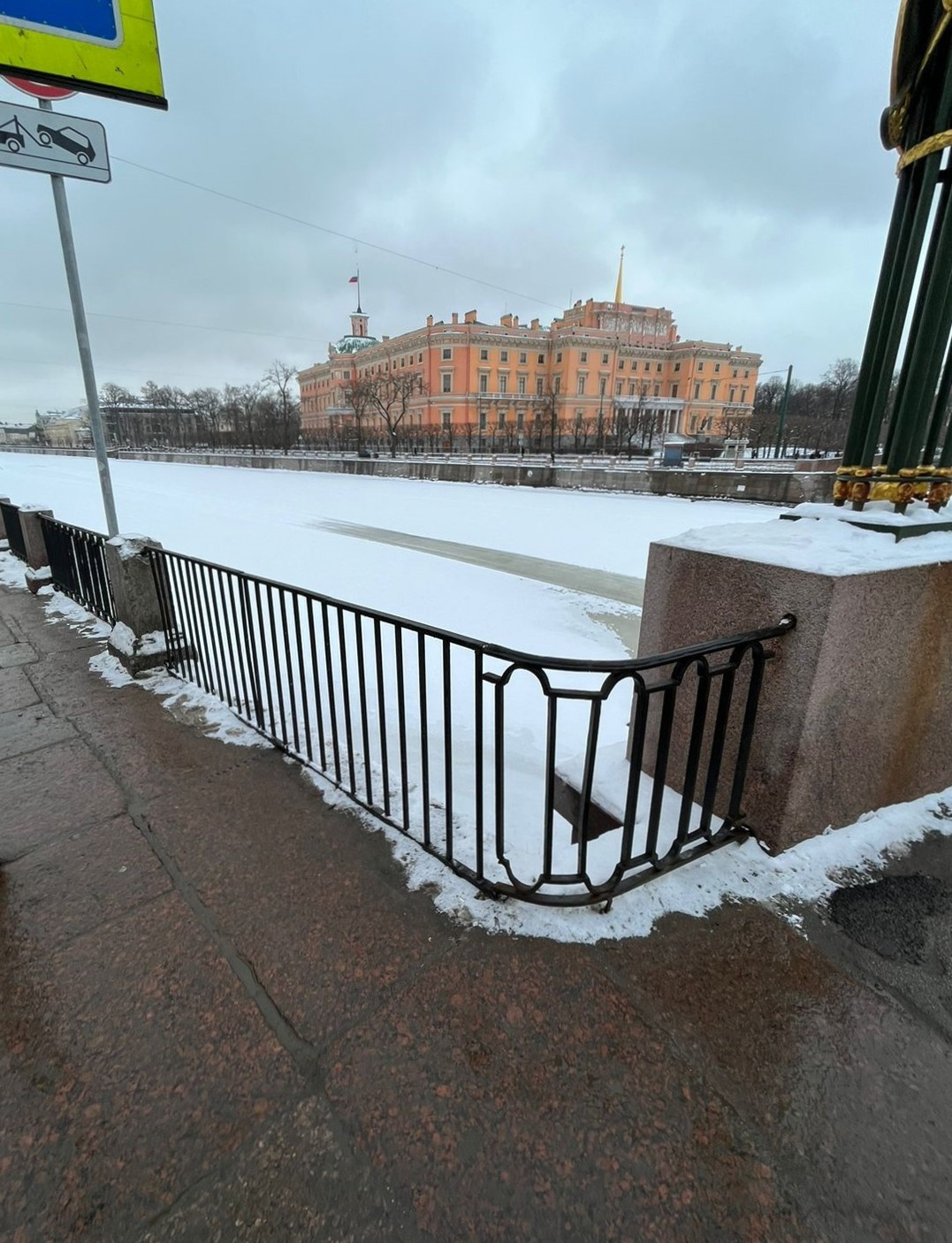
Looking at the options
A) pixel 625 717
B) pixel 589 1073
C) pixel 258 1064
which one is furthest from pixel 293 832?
pixel 625 717

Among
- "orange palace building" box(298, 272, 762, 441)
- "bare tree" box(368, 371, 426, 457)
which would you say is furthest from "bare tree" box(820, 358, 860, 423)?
"bare tree" box(368, 371, 426, 457)

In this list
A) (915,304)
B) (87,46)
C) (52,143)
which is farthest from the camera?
(52,143)

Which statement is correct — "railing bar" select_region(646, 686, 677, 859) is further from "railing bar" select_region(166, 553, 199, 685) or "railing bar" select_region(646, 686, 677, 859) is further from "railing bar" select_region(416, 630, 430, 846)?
"railing bar" select_region(166, 553, 199, 685)

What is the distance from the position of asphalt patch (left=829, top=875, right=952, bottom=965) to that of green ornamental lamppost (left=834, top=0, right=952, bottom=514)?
1.58 metres

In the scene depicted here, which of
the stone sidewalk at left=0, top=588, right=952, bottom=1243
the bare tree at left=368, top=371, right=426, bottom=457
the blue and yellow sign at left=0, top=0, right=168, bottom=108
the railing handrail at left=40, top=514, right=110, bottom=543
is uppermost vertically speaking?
the bare tree at left=368, top=371, right=426, bottom=457

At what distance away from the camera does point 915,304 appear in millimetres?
2398

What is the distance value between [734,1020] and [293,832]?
1973 mm

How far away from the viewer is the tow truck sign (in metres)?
3.60

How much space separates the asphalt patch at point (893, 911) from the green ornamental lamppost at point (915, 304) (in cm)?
158

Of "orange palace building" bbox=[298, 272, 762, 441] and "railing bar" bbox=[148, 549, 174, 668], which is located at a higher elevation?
"orange palace building" bbox=[298, 272, 762, 441]

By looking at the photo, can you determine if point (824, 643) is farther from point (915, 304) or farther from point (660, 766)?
point (915, 304)

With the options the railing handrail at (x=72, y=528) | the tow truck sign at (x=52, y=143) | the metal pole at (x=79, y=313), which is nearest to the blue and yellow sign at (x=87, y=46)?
the tow truck sign at (x=52, y=143)

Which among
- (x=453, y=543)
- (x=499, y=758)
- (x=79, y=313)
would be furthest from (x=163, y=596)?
(x=453, y=543)

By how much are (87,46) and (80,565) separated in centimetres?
449
